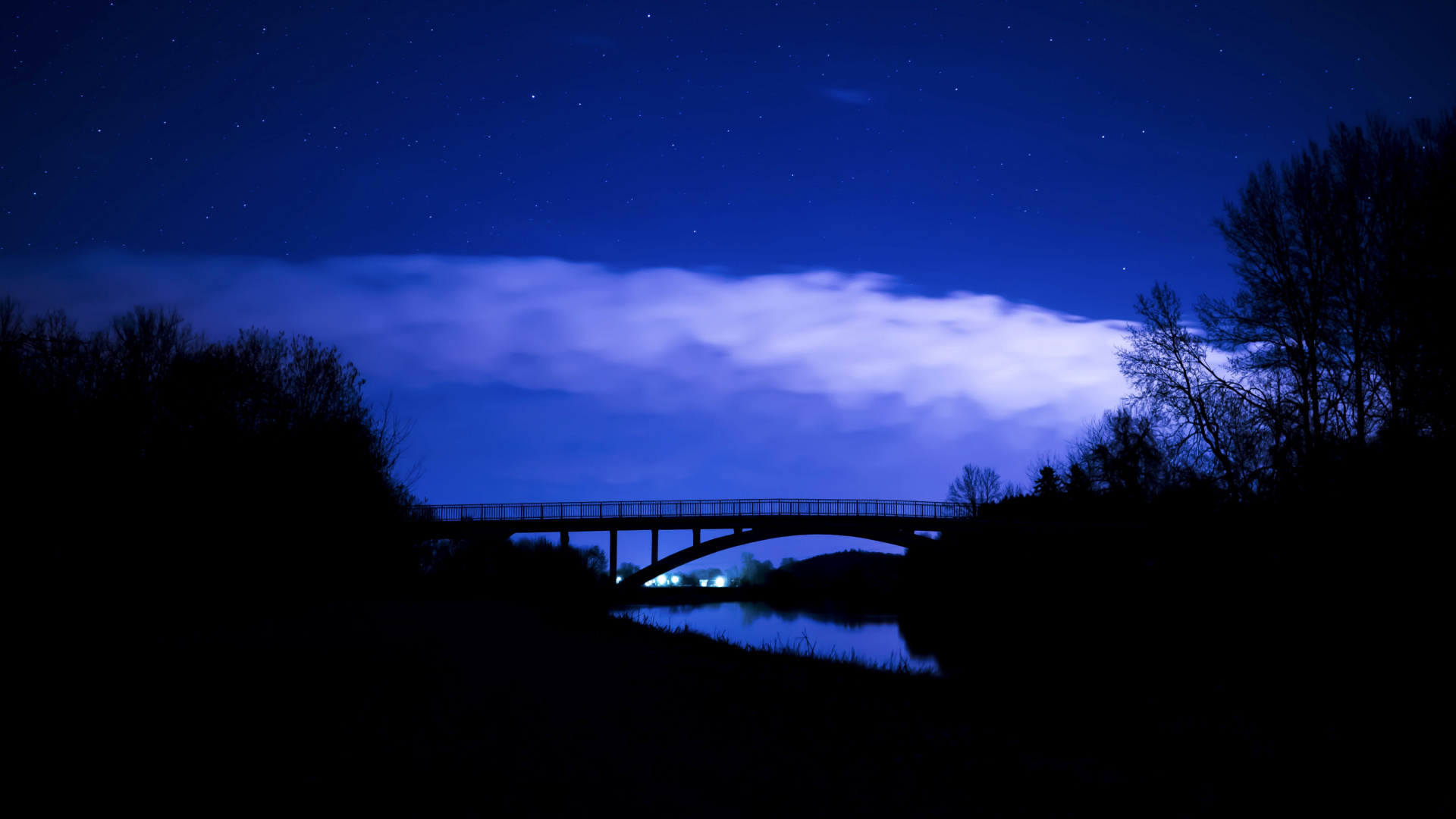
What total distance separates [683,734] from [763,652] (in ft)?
22.9

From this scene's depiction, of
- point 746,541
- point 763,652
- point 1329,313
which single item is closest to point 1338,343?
point 1329,313

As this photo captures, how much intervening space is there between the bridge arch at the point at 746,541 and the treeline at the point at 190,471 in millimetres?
29273

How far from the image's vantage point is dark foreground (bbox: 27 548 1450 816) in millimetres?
6121

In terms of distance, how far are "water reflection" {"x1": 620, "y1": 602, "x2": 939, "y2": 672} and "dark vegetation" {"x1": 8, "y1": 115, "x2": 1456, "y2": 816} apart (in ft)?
15.2

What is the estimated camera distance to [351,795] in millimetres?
6219

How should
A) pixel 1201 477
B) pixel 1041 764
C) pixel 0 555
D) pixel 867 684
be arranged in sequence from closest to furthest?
pixel 1041 764 → pixel 867 684 → pixel 0 555 → pixel 1201 477

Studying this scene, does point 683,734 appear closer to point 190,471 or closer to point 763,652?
point 763,652

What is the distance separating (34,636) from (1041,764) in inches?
604

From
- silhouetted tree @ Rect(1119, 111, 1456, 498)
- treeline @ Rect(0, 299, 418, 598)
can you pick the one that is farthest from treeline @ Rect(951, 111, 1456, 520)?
treeline @ Rect(0, 299, 418, 598)

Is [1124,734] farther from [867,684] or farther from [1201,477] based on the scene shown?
[1201,477]

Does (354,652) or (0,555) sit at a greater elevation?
(0,555)

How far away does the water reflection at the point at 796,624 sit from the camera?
35.5 m

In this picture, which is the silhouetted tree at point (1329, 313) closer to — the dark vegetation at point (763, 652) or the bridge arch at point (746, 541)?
the dark vegetation at point (763, 652)

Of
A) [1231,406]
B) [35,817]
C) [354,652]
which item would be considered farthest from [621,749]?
[1231,406]
